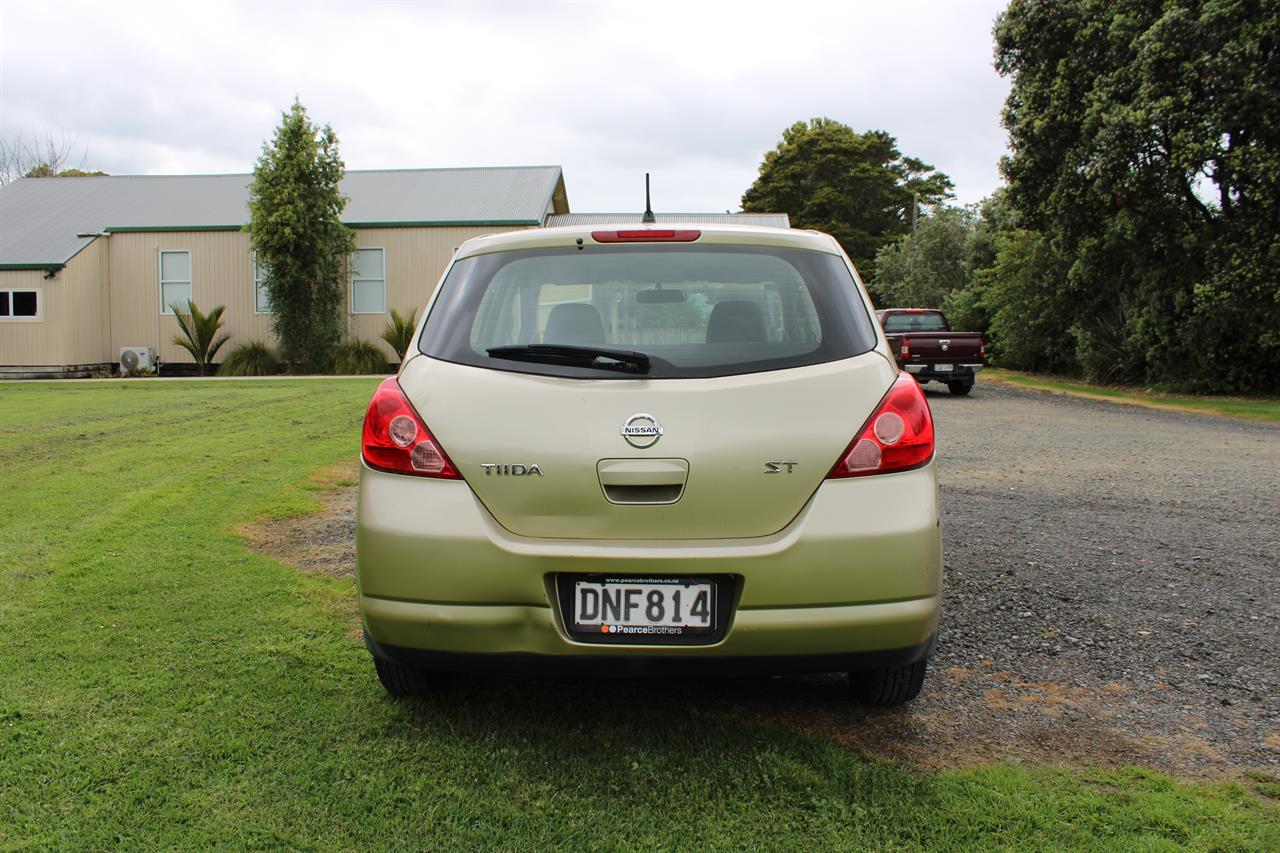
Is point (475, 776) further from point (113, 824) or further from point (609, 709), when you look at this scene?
point (113, 824)

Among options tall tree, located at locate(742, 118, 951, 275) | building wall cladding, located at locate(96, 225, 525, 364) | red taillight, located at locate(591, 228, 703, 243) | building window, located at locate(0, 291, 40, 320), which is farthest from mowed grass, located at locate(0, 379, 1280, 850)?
tall tree, located at locate(742, 118, 951, 275)

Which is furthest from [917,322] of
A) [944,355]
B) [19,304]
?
[19,304]

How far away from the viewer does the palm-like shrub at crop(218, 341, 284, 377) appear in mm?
26594

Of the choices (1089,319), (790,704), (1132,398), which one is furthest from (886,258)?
(790,704)

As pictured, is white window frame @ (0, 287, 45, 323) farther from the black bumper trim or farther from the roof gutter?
the black bumper trim

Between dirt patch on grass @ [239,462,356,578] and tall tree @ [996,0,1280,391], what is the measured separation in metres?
16.0

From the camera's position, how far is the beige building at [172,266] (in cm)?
2633

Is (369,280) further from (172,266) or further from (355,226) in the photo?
(172,266)

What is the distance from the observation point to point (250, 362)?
26.8m

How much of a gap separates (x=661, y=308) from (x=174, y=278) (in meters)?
28.9

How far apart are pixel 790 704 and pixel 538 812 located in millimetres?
1133

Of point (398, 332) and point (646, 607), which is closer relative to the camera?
point (646, 607)

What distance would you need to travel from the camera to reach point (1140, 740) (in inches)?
124

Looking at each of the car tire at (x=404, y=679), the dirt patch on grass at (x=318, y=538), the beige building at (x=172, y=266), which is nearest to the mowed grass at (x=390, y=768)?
the car tire at (x=404, y=679)
